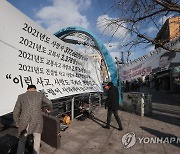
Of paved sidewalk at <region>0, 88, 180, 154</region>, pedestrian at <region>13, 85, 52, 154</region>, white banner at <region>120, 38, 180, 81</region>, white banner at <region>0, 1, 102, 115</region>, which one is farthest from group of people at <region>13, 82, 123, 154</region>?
white banner at <region>120, 38, 180, 81</region>

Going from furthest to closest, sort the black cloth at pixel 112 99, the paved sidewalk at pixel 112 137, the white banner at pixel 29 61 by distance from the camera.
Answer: the black cloth at pixel 112 99 → the paved sidewalk at pixel 112 137 → the white banner at pixel 29 61

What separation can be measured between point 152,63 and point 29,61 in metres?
7.11

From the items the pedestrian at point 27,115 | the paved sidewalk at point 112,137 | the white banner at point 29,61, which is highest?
the white banner at point 29,61

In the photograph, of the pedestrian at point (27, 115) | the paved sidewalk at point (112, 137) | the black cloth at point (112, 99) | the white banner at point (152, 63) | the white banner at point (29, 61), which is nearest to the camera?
the pedestrian at point (27, 115)

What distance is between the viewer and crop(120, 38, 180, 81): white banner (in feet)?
32.6

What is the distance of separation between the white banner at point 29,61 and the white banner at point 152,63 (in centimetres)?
422

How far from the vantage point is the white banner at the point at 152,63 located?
9933mm

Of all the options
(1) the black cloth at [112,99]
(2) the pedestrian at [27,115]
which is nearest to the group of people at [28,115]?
(2) the pedestrian at [27,115]

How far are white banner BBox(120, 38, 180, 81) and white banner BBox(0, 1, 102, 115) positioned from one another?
4.22 metres

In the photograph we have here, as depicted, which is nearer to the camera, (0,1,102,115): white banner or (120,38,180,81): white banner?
(0,1,102,115): white banner

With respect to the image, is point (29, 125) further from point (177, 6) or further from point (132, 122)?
point (132, 122)

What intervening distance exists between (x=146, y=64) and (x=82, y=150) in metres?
7.19

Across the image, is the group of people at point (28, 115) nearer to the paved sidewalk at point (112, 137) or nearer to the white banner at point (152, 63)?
the paved sidewalk at point (112, 137)

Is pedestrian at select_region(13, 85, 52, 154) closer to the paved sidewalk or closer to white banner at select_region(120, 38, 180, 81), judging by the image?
the paved sidewalk
